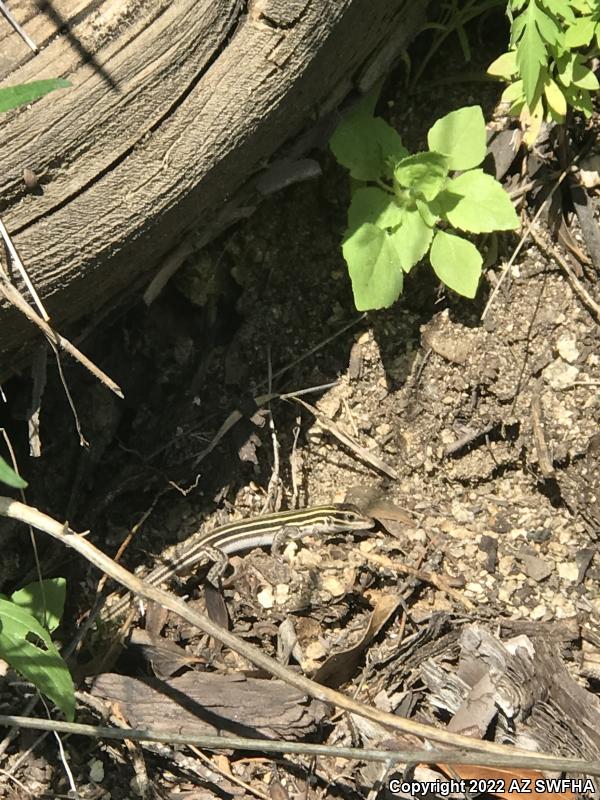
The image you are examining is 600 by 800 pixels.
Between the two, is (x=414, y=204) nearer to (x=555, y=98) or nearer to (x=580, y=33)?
(x=555, y=98)

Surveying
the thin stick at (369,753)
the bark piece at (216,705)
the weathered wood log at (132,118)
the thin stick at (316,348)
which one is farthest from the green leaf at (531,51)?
the bark piece at (216,705)

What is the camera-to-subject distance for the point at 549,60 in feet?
8.55

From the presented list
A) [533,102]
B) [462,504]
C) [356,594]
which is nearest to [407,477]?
[462,504]

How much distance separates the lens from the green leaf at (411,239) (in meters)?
2.67

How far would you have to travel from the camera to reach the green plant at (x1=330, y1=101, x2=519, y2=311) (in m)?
2.62

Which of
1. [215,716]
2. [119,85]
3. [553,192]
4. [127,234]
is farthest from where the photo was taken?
[553,192]

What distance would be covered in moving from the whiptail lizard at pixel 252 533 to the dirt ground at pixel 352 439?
0.06m

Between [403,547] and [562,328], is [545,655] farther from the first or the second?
[562,328]

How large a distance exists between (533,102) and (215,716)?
2.20 m

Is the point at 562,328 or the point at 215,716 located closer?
the point at 215,716

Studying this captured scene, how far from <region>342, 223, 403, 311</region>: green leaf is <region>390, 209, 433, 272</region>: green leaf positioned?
33mm

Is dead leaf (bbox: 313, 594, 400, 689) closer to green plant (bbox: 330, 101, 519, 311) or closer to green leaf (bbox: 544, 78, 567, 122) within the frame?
green plant (bbox: 330, 101, 519, 311)

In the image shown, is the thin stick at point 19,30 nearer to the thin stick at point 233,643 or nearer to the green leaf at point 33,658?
the thin stick at point 233,643

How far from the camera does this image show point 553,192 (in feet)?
9.43
